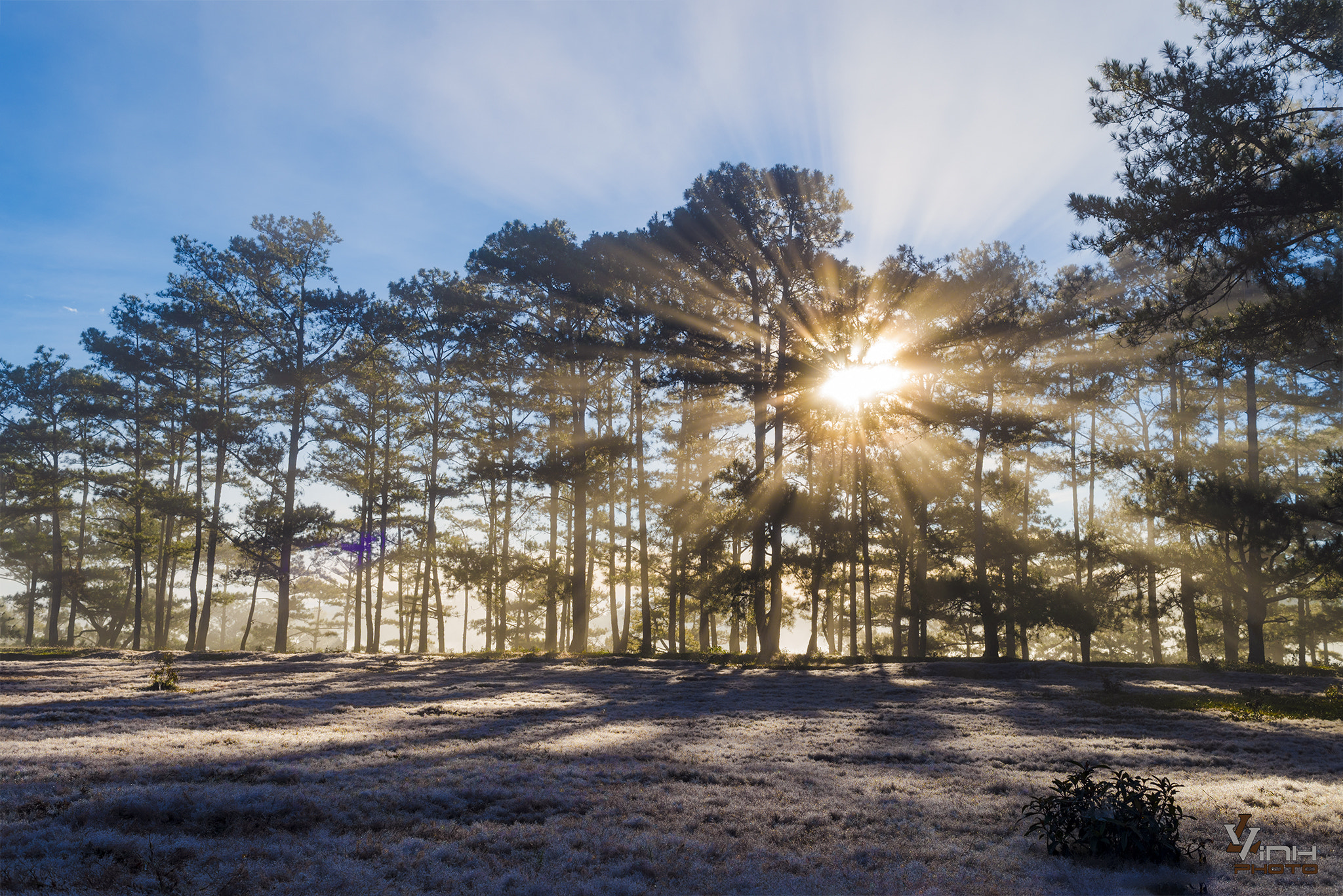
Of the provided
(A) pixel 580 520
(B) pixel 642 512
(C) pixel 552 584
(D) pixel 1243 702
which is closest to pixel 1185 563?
(D) pixel 1243 702

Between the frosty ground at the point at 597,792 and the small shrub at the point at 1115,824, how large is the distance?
6.3 inches

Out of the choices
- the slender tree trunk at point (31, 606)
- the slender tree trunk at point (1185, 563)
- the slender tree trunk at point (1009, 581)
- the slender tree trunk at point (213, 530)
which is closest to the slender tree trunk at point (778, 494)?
the slender tree trunk at point (1009, 581)

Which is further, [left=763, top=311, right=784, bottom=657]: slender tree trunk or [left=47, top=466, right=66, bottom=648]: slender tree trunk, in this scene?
[left=47, top=466, right=66, bottom=648]: slender tree trunk

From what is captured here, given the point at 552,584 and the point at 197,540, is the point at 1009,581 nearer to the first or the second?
the point at 552,584

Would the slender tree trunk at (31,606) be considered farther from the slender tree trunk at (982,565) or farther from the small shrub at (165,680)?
the slender tree trunk at (982,565)

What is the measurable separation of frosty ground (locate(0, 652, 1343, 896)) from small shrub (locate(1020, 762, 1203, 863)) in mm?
160

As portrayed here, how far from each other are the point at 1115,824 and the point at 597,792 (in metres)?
4.20

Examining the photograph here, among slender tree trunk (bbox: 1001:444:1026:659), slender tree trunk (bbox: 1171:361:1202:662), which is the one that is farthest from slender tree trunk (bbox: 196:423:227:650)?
slender tree trunk (bbox: 1171:361:1202:662)

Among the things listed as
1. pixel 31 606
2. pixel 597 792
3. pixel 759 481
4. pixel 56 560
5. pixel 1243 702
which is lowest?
pixel 31 606

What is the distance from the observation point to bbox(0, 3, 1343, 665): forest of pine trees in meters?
23.4

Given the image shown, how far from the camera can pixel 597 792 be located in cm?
662

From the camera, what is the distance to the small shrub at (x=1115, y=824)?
488 centimetres

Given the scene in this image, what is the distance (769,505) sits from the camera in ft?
78.8

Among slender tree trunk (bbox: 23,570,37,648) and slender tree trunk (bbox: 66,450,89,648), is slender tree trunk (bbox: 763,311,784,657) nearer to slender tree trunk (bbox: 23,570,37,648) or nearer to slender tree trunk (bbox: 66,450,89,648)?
slender tree trunk (bbox: 66,450,89,648)
